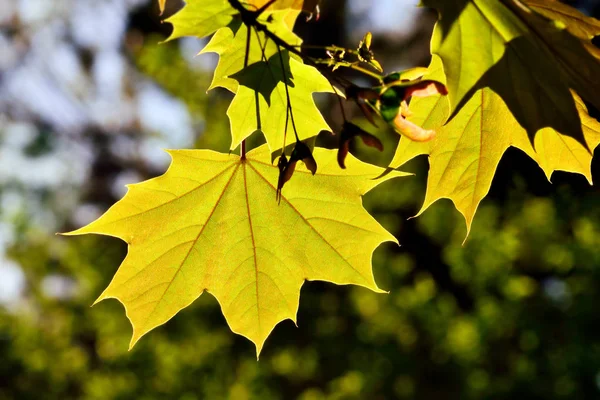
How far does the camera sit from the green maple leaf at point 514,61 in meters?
0.71

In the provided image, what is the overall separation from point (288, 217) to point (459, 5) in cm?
52

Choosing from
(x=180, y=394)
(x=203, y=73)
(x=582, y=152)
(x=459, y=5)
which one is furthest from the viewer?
(x=203, y=73)

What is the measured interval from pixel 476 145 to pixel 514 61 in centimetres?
32

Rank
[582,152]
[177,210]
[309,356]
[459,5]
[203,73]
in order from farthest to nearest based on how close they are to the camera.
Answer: [203,73] < [309,356] < [177,210] < [582,152] < [459,5]

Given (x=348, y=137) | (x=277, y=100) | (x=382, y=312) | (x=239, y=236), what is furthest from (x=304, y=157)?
(x=382, y=312)

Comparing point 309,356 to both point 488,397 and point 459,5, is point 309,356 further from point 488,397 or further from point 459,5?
point 459,5

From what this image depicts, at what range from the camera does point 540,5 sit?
32.4 inches

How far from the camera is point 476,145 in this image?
106 centimetres

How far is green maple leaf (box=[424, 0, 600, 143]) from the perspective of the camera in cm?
71

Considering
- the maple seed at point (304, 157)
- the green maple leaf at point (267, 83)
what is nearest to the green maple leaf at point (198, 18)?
the green maple leaf at point (267, 83)

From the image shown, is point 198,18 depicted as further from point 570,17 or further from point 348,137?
point 570,17

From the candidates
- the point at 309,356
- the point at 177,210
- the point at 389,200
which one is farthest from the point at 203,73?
the point at 177,210

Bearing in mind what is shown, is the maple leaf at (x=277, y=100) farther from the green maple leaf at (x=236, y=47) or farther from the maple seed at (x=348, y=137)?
the maple seed at (x=348, y=137)

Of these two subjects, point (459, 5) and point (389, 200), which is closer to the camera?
point (459, 5)
